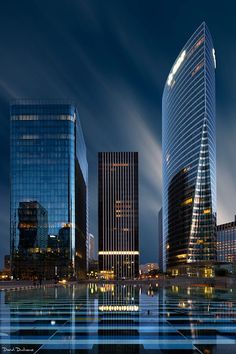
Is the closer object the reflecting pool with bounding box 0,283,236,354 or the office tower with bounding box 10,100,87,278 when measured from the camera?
the reflecting pool with bounding box 0,283,236,354

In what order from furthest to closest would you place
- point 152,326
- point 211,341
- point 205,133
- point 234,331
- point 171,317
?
1. point 205,133
2. point 171,317
3. point 152,326
4. point 234,331
5. point 211,341

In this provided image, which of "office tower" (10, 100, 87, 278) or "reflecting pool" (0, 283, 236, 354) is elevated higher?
"office tower" (10, 100, 87, 278)

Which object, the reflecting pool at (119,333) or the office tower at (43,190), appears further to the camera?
the office tower at (43,190)

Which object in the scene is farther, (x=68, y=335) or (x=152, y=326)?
(x=152, y=326)

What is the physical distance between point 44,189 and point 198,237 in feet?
223

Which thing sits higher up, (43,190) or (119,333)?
(43,190)

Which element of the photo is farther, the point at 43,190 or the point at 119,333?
the point at 43,190

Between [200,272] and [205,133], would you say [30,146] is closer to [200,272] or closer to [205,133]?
[205,133]

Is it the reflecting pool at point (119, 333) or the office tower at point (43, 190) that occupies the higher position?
the office tower at point (43, 190)

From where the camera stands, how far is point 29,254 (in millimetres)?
170250

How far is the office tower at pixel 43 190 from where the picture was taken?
171000 mm

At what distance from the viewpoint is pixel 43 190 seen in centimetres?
17300

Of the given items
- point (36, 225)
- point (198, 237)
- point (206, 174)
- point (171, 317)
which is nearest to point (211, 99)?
point (206, 174)

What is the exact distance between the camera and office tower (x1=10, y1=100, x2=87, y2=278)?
561 feet
